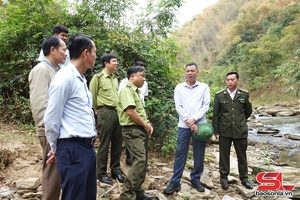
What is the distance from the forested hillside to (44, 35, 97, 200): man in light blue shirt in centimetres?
520

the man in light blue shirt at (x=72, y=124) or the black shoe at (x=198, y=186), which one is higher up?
the man in light blue shirt at (x=72, y=124)

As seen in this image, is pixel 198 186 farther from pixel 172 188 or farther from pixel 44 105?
pixel 44 105

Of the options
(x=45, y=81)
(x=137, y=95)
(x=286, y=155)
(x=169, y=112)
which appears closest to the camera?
(x=45, y=81)

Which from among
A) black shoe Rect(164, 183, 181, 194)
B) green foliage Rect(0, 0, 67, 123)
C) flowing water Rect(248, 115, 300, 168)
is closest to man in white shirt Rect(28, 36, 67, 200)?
black shoe Rect(164, 183, 181, 194)

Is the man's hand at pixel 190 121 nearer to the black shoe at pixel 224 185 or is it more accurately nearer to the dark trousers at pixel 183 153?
the dark trousers at pixel 183 153

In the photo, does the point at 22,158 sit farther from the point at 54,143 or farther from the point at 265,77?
the point at 265,77

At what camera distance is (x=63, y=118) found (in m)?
2.00

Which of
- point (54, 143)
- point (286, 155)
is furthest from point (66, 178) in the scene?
point (286, 155)

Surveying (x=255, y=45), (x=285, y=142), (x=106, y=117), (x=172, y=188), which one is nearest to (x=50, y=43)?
(x=106, y=117)

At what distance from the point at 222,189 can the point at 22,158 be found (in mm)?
3358

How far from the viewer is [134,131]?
330 cm

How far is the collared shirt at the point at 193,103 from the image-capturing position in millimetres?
3977

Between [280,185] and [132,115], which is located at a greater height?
[132,115]

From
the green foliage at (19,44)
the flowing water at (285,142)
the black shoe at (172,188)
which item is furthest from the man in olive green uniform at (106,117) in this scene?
the flowing water at (285,142)
